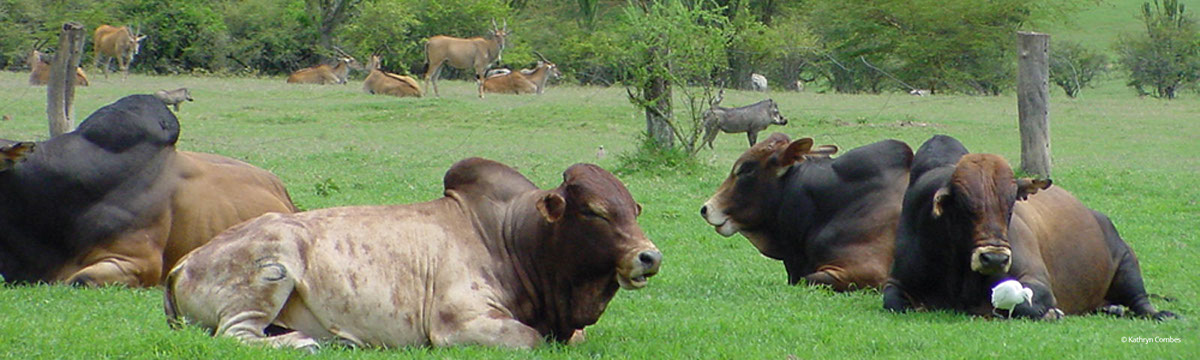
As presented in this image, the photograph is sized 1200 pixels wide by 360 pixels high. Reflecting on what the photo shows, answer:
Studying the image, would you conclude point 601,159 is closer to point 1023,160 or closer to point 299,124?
point 1023,160

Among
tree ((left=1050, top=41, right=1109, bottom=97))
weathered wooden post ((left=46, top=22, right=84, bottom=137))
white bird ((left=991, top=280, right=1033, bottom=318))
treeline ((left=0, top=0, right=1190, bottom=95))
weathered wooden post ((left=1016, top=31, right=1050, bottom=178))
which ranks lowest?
tree ((left=1050, top=41, right=1109, bottom=97))

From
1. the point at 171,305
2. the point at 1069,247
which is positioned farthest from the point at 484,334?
the point at 1069,247

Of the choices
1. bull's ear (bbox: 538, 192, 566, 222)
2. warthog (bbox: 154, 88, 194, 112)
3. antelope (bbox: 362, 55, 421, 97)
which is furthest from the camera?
antelope (bbox: 362, 55, 421, 97)

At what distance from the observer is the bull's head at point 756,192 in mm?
10031

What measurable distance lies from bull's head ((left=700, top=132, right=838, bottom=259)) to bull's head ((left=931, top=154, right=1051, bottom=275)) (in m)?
2.27

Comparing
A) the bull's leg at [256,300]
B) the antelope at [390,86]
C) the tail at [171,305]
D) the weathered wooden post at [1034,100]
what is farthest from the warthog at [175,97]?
the bull's leg at [256,300]

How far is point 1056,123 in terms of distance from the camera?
29.6m

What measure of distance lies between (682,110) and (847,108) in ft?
15.3

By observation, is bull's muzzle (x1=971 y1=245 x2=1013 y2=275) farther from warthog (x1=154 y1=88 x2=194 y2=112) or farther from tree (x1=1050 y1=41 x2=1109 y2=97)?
tree (x1=1050 y1=41 x2=1109 y2=97)

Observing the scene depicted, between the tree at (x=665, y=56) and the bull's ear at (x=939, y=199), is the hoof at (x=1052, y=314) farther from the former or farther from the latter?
the tree at (x=665, y=56)

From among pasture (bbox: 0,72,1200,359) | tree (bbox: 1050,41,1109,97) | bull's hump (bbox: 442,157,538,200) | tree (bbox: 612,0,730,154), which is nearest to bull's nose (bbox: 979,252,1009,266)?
pasture (bbox: 0,72,1200,359)

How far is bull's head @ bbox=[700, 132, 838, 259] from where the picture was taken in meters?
10.0

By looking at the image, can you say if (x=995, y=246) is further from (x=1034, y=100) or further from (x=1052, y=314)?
(x=1034, y=100)

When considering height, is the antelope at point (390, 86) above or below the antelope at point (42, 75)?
below
